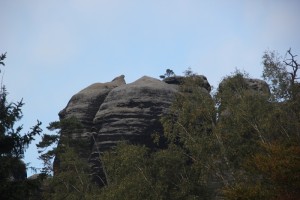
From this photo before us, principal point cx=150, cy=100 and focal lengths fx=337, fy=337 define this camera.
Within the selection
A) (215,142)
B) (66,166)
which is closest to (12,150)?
(215,142)

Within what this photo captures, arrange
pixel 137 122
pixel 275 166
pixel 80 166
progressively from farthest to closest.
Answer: pixel 137 122 < pixel 80 166 < pixel 275 166

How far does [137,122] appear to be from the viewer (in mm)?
40938

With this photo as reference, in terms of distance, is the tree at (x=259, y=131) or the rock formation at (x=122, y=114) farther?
the rock formation at (x=122, y=114)

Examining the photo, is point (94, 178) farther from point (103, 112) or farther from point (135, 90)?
point (135, 90)

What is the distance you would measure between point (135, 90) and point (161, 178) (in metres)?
16.8

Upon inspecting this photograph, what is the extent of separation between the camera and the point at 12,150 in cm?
1595

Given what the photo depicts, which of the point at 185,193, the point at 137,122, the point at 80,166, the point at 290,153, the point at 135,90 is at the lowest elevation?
the point at 185,193

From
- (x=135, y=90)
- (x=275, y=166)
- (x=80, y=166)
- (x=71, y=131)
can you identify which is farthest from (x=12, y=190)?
(x=135, y=90)

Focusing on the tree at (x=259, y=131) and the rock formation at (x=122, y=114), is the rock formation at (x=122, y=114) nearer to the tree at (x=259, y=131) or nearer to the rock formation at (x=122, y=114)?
the rock formation at (x=122, y=114)

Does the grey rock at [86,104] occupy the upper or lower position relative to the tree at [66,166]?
upper

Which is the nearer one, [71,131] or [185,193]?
[185,193]

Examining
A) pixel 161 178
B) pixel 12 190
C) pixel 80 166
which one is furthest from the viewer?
pixel 80 166

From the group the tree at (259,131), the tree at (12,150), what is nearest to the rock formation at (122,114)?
the tree at (259,131)

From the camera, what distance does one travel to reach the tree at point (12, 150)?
14.3 metres
